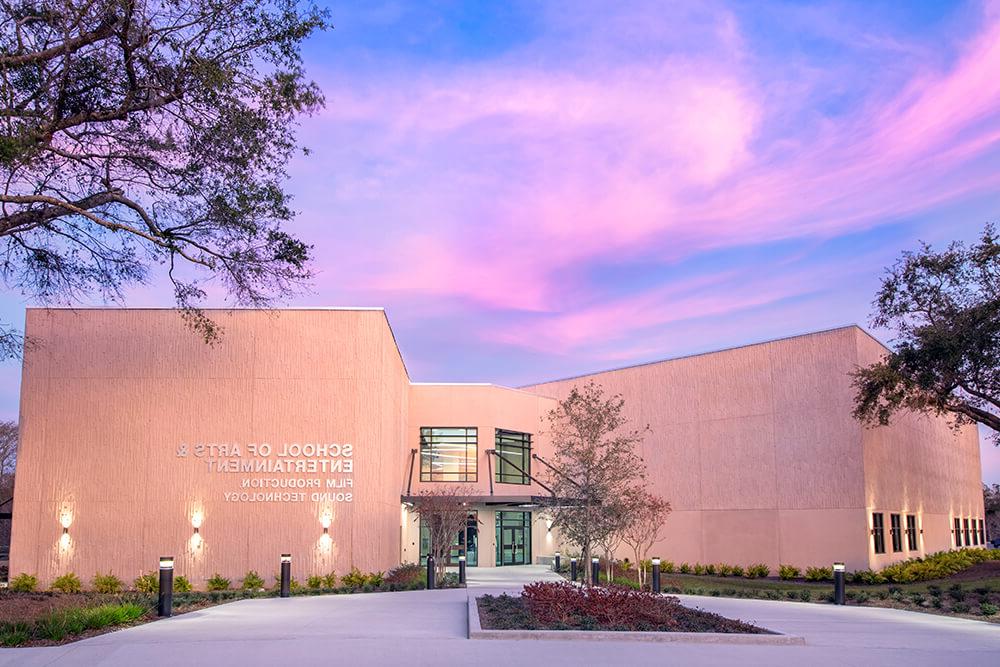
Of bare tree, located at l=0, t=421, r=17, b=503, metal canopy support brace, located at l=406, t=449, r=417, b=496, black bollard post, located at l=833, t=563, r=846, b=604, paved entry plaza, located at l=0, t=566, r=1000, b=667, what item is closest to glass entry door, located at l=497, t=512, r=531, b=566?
metal canopy support brace, located at l=406, t=449, r=417, b=496

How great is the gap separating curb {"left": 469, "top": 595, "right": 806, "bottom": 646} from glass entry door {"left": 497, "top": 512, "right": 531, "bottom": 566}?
29330 mm

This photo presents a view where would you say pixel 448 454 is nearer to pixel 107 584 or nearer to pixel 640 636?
pixel 107 584

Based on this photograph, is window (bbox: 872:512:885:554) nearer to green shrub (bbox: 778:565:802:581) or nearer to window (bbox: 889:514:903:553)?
window (bbox: 889:514:903:553)

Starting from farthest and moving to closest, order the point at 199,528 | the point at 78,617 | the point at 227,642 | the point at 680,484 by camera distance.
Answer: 1. the point at 680,484
2. the point at 199,528
3. the point at 78,617
4. the point at 227,642

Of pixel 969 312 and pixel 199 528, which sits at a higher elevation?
pixel 969 312

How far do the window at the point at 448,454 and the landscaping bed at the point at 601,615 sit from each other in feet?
79.4

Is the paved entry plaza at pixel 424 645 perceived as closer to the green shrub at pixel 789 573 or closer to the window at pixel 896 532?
the green shrub at pixel 789 573

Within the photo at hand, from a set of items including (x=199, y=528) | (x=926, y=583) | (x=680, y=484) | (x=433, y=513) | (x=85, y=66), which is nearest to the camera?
(x=85, y=66)

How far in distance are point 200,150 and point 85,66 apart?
2167 mm

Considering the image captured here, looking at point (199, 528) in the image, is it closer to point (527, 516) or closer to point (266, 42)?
point (266, 42)

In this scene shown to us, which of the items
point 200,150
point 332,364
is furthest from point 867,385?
point 200,150

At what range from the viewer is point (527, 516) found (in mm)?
43406

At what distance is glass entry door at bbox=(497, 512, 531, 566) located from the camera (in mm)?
41469

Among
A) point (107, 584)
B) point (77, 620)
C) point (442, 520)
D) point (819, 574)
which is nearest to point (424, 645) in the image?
point (77, 620)
